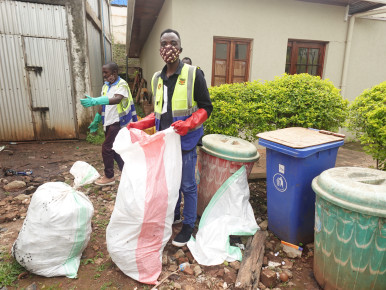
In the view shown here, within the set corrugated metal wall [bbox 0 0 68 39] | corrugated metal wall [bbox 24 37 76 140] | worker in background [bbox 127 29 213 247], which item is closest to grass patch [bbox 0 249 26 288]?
worker in background [bbox 127 29 213 247]

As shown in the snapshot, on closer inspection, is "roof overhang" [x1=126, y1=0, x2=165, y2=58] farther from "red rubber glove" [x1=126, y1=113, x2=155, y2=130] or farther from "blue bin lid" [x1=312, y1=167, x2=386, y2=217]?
"blue bin lid" [x1=312, y1=167, x2=386, y2=217]

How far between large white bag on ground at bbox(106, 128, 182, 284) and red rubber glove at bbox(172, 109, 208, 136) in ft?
0.22

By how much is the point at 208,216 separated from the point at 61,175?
287cm

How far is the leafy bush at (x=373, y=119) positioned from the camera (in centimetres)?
257

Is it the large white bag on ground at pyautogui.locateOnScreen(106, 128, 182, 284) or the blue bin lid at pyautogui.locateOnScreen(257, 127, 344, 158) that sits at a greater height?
the blue bin lid at pyautogui.locateOnScreen(257, 127, 344, 158)

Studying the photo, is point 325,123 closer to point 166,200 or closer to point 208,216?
point 208,216

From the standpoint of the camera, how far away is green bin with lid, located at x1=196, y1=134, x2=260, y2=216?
2760 mm

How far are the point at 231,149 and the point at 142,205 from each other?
1143 mm

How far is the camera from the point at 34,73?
5809 mm

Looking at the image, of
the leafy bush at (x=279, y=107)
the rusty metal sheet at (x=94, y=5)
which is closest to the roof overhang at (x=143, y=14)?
the rusty metal sheet at (x=94, y=5)

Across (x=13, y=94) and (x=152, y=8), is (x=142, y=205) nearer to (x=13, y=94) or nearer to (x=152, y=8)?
(x=13, y=94)

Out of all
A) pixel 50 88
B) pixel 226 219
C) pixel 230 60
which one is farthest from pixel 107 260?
pixel 50 88

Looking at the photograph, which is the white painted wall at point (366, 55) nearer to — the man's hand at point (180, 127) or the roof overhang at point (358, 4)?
the roof overhang at point (358, 4)

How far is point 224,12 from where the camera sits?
534 cm
